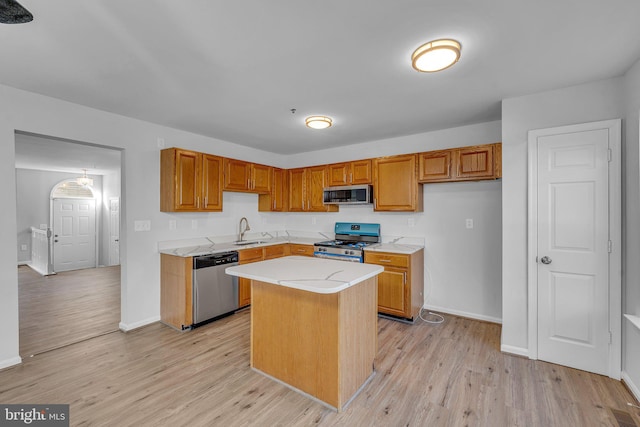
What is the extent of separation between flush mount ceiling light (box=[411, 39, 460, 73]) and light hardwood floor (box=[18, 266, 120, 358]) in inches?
165

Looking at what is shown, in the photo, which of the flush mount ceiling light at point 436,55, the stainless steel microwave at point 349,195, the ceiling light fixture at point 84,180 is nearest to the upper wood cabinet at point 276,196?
the stainless steel microwave at point 349,195

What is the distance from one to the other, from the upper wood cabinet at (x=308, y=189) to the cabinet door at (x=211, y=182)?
1424mm

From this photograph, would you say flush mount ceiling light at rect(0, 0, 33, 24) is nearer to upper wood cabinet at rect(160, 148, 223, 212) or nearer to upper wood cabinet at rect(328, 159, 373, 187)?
upper wood cabinet at rect(160, 148, 223, 212)

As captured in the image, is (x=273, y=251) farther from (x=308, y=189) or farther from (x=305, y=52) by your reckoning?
(x=305, y=52)

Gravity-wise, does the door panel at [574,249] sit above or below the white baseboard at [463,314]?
above

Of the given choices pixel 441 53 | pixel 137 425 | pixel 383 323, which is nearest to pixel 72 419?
pixel 137 425

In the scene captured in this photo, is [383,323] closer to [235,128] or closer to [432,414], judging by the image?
[432,414]

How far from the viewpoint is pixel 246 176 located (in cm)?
433

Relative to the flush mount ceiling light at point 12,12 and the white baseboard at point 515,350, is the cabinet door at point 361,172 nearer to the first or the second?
the white baseboard at point 515,350

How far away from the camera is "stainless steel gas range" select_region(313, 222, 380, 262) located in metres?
3.86

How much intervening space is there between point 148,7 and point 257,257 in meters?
3.10

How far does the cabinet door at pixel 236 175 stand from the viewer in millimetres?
4016

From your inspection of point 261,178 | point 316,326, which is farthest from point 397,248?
point 261,178

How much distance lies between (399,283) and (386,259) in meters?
0.33
